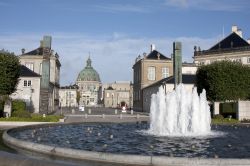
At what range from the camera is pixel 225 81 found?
49312mm

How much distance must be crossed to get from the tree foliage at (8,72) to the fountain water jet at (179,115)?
21958 mm

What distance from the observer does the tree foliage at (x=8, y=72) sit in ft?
139

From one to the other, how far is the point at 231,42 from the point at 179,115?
64427mm

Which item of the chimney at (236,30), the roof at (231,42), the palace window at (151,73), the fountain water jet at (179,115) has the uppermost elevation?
the chimney at (236,30)

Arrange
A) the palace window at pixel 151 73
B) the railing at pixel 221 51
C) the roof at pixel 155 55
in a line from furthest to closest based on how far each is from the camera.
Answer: the roof at pixel 155 55, the palace window at pixel 151 73, the railing at pixel 221 51

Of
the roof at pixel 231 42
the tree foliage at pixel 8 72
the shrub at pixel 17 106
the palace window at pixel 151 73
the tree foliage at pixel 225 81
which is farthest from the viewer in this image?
the palace window at pixel 151 73

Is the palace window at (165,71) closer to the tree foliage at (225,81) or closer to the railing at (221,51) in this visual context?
the railing at (221,51)

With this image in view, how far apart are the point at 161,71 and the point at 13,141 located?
75.7 metres

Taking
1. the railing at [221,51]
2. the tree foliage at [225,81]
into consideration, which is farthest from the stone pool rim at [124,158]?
the railing at [221,51]

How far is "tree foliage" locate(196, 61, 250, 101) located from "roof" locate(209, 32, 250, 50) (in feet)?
108

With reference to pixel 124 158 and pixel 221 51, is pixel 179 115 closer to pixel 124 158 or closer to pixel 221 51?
pixel 124 158

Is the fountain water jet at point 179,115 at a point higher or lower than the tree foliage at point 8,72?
lower

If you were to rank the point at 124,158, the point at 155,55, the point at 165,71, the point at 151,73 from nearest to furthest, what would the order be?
the point at 124,158, the point at 151,73, the point at 165,71, the point at 155,55

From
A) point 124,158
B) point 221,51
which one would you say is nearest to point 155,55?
point 221,51
